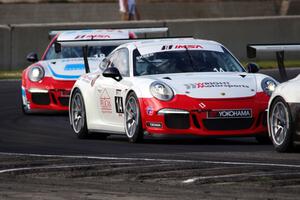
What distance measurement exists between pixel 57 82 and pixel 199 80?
5.75 meters

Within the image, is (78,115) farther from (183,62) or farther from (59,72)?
(59,72)

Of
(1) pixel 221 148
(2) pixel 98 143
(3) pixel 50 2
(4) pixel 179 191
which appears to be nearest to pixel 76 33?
(2) pixel 98 143

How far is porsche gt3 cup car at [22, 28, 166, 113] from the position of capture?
20.0 meters

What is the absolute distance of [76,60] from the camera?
808 inches

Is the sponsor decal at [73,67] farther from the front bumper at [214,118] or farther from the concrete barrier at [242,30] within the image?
the concrete barrier at [242,30]

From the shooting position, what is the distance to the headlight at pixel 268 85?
14.5m

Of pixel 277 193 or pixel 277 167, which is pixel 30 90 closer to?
pixel 277 167

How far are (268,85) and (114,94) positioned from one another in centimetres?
188

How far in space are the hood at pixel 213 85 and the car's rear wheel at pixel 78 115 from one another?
5.90 ft

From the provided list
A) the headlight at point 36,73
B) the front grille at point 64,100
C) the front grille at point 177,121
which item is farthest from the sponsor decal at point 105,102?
the headlight at point 36,73

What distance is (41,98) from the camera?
66.6 ft

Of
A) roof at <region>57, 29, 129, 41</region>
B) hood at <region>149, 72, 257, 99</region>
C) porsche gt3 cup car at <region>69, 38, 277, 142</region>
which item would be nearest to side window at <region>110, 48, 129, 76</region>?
porsche gt3 cup car at <region>69, 38, 277, 142</region>

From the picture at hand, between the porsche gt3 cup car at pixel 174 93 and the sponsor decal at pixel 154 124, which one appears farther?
the sponsor decal at pixel 154 124

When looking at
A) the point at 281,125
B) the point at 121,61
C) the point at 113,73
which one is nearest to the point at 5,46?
the point at 121,61
